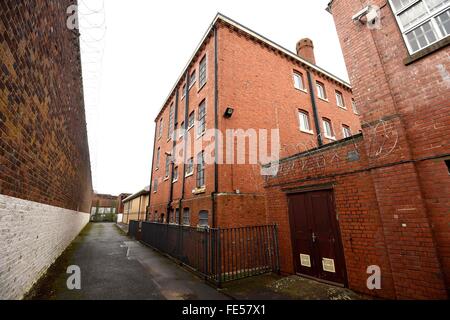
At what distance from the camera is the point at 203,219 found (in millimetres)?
9516

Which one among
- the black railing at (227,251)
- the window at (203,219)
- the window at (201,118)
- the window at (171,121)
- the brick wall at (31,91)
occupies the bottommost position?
the black railing at (227,251)

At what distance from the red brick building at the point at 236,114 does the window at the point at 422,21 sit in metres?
4.13

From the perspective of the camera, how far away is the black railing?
6.77 m

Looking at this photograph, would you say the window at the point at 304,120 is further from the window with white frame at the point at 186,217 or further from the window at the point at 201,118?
the window with white frame at the point at 186,217

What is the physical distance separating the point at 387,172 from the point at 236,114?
6.80 metres

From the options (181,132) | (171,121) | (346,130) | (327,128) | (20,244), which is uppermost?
(171,121)

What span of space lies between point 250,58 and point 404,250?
11.1 meters

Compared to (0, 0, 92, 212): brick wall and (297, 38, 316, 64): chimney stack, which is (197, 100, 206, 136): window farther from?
(297, 38, 316, 64): chimney stack

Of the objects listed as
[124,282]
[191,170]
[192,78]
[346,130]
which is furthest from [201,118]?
[346,130]

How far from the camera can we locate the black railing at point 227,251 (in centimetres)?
677

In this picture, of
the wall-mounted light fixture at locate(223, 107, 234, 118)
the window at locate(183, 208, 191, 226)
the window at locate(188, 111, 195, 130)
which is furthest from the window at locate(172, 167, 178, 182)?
the wall-mounted light fixture at locate(223, 107, 234, 118)

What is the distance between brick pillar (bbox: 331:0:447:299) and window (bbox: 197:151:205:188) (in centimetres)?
708

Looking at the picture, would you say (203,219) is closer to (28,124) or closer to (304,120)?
(28,124)

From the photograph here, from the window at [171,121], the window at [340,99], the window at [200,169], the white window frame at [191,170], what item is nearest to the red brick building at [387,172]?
the window at [200,169]
